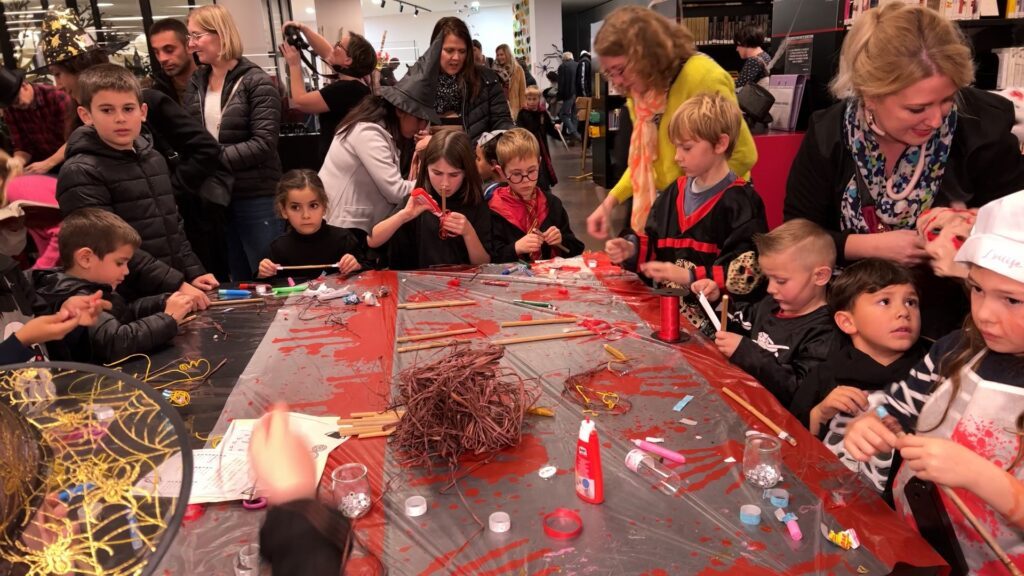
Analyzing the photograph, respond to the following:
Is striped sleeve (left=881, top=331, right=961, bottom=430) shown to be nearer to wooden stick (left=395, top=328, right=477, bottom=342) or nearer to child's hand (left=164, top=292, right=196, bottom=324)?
wooden stick (left=395, top=328, right=477, bottom=342)

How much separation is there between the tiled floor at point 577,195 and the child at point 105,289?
2.94 meters

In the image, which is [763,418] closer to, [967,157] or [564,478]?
[564,478]

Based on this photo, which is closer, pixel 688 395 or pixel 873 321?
pixel 688 395

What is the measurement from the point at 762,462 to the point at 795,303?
883mm

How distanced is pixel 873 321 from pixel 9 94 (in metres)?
3.30

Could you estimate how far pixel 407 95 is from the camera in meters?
3.26

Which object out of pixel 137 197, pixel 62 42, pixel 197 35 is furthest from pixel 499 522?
pixel 62 42

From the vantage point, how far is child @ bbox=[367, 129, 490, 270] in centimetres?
294

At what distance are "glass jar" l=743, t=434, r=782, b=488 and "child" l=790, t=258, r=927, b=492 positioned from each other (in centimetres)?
42

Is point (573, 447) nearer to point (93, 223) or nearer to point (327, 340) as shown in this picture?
point (327, 340)

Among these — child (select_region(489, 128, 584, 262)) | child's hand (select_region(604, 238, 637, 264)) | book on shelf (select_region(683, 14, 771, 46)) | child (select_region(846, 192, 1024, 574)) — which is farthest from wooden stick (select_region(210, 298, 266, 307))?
book on shelf (select_region(683, 14, 771, 46))

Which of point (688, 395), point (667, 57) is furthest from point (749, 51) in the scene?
point (688, 395)

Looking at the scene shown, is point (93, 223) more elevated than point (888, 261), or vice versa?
point (93, 223)

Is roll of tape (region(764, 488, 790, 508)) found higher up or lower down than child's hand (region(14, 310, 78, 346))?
lower down
